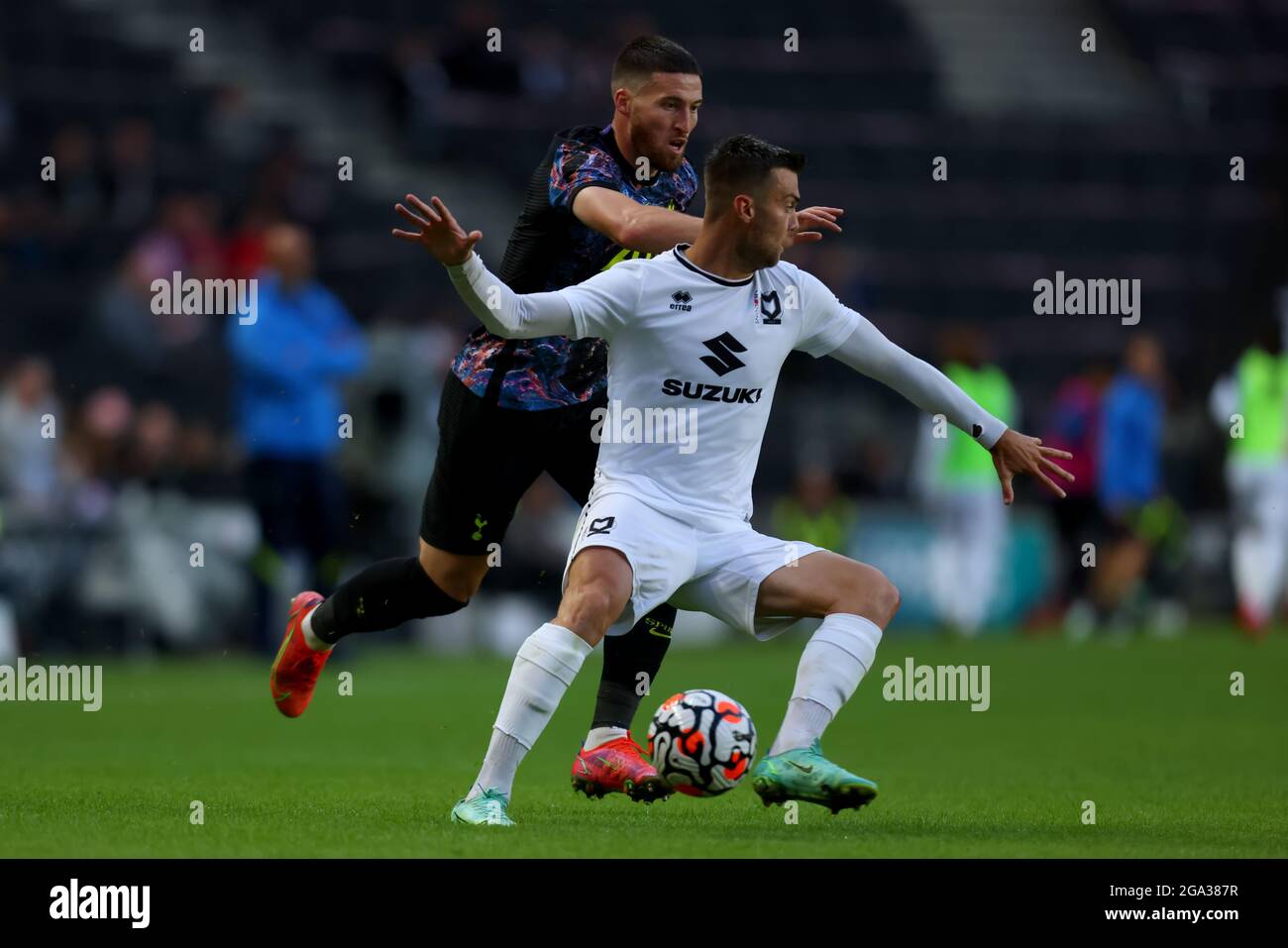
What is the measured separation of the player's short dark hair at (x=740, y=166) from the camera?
6703 mm

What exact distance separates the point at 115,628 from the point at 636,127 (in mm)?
8889

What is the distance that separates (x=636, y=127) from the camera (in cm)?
741

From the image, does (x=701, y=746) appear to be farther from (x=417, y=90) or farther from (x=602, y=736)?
(x=417, y=90)

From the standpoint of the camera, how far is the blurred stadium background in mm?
15430

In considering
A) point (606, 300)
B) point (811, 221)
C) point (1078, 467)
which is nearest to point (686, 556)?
point (606, 300)

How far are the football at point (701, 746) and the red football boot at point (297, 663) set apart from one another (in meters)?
2.18

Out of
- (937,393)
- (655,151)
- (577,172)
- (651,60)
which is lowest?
(937,393)

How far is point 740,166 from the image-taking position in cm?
670

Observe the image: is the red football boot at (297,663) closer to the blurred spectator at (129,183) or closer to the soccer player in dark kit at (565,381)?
the soccer player in dark kit at (565,381)

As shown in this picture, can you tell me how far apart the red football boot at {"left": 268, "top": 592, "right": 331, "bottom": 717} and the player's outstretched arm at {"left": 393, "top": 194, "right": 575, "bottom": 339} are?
2.36m

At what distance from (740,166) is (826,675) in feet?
5.30

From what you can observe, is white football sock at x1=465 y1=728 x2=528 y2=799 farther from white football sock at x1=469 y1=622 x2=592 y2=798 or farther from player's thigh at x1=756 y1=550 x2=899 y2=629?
player's thigh at x1=756 y1=550 x2=899 y2=629
